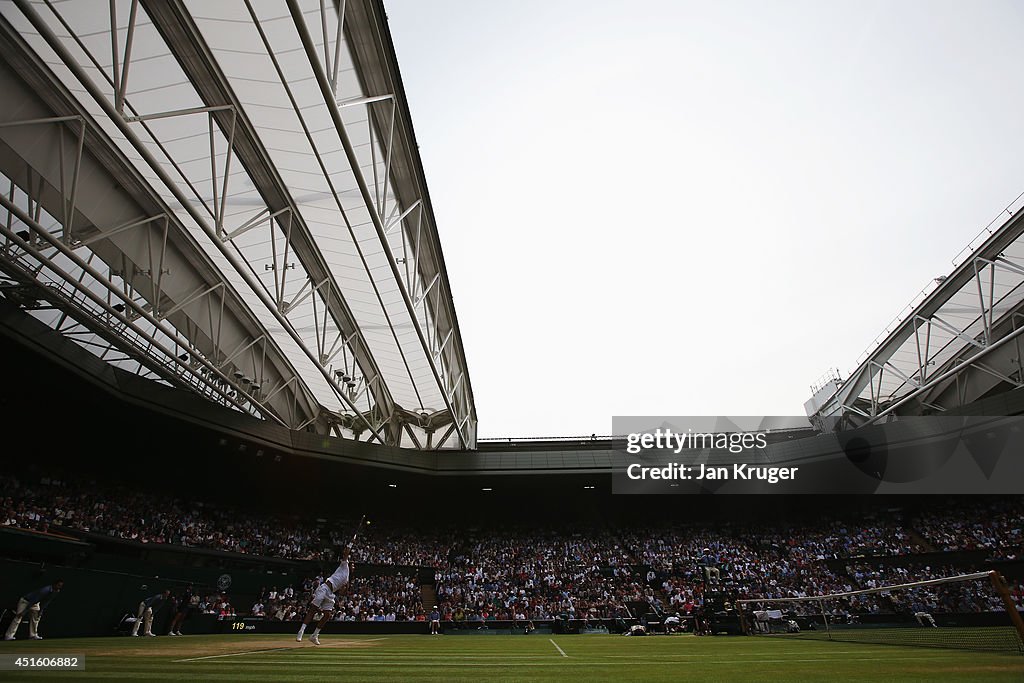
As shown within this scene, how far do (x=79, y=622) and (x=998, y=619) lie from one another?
33.7m

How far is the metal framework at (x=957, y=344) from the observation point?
21328 millimetres

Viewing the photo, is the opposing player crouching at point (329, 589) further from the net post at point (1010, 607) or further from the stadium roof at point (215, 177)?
the net post at point (1010, 607)

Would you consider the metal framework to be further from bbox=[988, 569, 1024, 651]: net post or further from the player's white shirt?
the player's white shirt

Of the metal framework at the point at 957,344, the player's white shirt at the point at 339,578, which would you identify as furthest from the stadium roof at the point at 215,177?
the metal framework at the point at 957,344

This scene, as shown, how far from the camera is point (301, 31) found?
10320 mm

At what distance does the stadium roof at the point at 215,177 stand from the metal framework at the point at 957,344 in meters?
19.7

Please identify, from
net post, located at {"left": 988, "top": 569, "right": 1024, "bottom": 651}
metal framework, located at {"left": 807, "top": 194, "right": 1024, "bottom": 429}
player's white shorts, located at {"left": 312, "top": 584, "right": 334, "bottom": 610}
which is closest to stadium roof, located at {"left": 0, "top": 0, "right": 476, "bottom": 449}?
player's white shorts, located at {"left": 312, "top": 584, "right": 334, "bottom": 610}

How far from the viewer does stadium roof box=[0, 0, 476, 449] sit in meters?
12.5

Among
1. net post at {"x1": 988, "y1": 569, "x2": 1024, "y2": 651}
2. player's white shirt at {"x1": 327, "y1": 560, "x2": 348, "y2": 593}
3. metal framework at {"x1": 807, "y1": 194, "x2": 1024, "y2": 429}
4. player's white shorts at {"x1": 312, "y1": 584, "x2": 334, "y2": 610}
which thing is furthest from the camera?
metal framework at {"x1": 807, "y1": 194, "x2": 1024, "y2": 429}

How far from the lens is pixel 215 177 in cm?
1438

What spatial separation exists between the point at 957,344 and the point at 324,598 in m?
30.1

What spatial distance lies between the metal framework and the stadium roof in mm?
19676

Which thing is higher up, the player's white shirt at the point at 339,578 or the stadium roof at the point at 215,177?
the stadium roof at the point at 215,177

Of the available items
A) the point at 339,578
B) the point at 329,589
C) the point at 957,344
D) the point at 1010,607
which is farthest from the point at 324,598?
the point at 957,344
